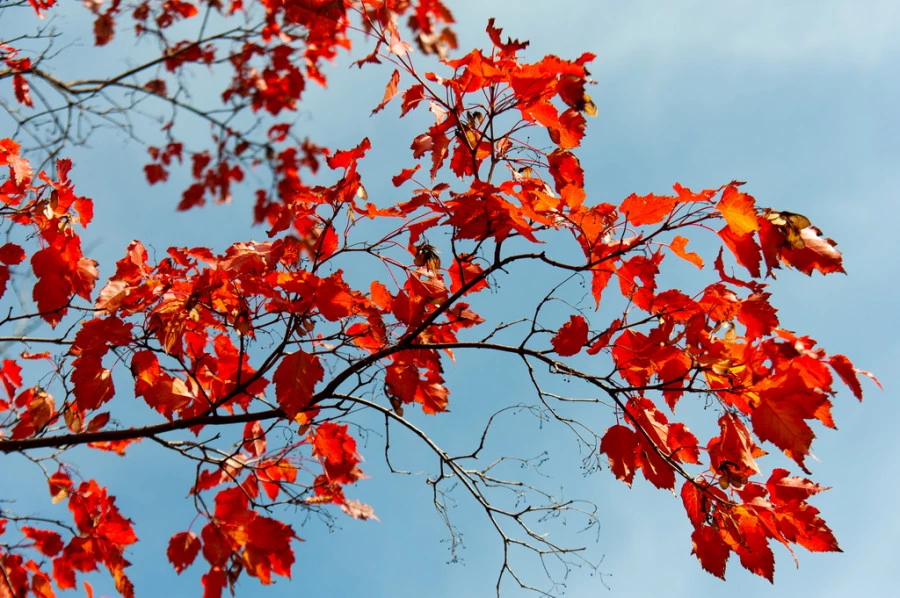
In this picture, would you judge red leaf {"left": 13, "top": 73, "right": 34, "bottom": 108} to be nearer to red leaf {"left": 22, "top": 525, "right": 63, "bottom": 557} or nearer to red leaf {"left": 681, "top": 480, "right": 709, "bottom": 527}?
red leaf {"left": 22, "top": 525, "right": 63, "bottom": 557}

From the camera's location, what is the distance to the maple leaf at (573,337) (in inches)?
80.9

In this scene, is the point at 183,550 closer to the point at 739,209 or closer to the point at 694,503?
the point at 694,503

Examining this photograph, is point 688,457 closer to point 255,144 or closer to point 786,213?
point 786,213

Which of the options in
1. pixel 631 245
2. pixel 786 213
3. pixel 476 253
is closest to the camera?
pixel 786 213

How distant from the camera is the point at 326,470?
2584 millimetres

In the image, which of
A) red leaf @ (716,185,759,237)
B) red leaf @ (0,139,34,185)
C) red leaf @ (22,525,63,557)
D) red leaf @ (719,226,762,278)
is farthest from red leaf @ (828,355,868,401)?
red leaf @ (22,525,63,557)

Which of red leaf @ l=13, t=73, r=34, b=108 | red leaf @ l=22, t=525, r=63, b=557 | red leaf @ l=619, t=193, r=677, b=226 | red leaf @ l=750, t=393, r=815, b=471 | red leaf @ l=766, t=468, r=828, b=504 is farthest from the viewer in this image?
red leaf @ l=13, t=73, r=34, b=108

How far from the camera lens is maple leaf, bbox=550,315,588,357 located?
2055mm

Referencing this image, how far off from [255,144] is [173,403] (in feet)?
5.09

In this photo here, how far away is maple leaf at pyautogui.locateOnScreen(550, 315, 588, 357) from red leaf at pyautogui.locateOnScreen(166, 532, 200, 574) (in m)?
1.48

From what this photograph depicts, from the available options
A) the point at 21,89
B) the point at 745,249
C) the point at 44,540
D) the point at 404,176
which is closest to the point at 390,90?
the point at 404,176

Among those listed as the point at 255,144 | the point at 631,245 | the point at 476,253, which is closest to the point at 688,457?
the point at 631,245

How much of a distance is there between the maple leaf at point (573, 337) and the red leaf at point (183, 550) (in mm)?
1480

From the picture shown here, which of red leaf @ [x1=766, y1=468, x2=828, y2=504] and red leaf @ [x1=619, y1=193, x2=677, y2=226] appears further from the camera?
red leaf @ [x1=766, y1=468, x2=828, y2=504]
